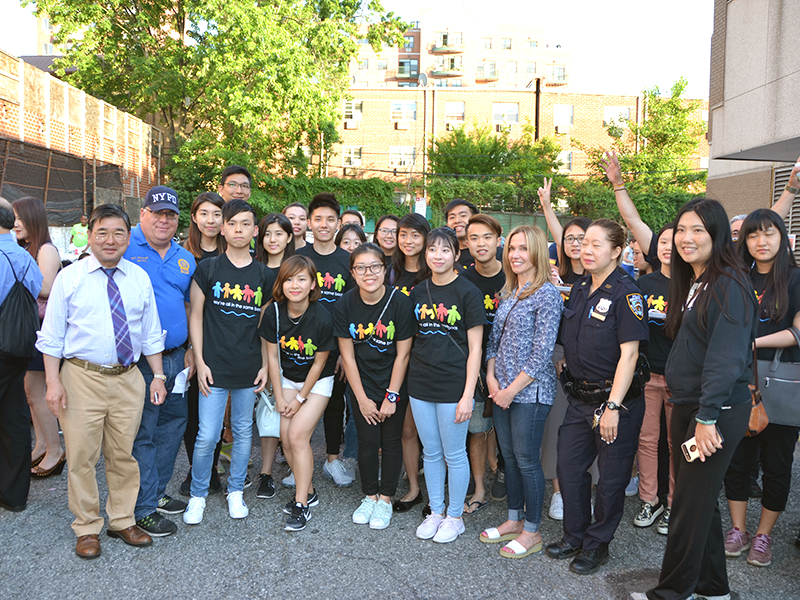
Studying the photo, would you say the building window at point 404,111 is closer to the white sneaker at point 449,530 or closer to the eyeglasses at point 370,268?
the eyeglasses at point 370,268

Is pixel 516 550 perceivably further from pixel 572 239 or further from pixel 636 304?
pixel 572 239

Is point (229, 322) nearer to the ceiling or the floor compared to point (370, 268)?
nearer to the floor

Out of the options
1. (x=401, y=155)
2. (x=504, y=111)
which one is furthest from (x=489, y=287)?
(x=504, y=111)

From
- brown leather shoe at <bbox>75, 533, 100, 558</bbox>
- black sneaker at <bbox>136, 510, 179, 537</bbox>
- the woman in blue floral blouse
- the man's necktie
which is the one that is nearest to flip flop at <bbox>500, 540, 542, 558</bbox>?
the woman in blue floral blouse

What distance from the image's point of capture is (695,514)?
280 centimetres

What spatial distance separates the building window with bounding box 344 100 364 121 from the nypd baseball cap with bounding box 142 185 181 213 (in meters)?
40.9

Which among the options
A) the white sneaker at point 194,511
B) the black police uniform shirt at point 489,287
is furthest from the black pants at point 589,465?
the white sneaker at point 194,511

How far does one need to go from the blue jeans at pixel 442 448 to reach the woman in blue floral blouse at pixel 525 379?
0.27m

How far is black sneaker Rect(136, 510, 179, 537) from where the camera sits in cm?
373

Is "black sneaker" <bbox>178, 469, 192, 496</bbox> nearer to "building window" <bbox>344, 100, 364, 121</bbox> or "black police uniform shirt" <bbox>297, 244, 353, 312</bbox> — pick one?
"black police uniform shirt" <bbox>297, 244, 353, 312</bbox>

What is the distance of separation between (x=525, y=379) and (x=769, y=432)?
1.55 metres

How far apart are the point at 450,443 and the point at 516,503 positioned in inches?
23.0

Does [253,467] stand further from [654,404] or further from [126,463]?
[654,404]

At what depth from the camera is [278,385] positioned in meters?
4.12
